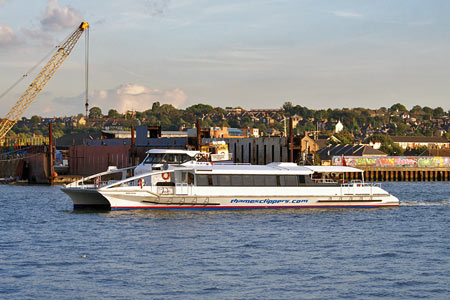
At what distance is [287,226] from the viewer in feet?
145

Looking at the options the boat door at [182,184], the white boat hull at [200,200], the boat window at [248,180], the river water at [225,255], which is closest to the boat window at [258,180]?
the boat window at [248,180]

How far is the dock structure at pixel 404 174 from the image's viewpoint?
12756 centimetres

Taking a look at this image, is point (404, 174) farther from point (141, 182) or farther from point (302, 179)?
point (141, 182)

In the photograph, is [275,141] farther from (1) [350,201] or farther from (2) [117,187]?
(2) [117,187]

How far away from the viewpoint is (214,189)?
5059 cm

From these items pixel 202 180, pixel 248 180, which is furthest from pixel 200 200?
pixel 248 180

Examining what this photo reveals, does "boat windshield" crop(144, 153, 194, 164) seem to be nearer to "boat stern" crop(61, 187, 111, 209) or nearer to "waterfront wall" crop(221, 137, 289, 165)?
"boat stern" crop(61, 187, 111, 209)

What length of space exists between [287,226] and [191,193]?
28.0 ft

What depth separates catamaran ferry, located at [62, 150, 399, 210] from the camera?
49562 millimetres

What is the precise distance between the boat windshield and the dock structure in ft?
247

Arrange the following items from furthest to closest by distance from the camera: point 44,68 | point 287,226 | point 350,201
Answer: point 44,68, point 350,201, point 287,226

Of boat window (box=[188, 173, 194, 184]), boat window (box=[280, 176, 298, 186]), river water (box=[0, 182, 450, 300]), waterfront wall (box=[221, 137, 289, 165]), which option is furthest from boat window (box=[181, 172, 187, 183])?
waterfront wall (box=[221, 137, 289, 165])

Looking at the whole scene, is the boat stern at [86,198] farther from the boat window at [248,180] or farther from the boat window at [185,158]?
the boat window at [248,180]

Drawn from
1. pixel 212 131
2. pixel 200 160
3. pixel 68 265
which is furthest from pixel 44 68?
pixel 68 265
